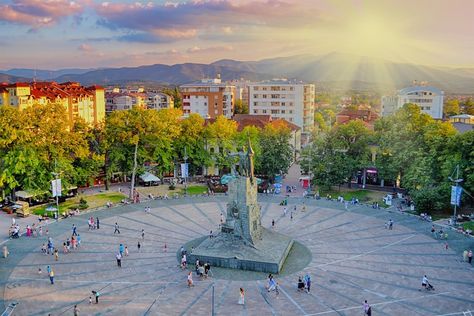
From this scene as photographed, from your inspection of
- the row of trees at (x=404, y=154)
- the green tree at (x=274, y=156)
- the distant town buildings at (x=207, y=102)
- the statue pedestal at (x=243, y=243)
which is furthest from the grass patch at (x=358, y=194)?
the distant town buildings at (x=207, y=102)

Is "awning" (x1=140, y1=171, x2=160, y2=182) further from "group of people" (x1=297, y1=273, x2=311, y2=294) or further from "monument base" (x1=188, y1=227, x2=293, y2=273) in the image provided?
"group of people" (x1=297, y1=273, x2=311, y2=294)

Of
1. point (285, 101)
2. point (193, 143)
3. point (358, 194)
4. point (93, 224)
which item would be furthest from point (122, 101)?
point (93, 224)

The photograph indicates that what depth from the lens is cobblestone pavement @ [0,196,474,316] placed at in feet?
101

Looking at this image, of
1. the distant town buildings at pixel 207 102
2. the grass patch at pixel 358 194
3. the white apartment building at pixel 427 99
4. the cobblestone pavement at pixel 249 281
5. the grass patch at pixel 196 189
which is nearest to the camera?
the cobblestone pavement at pixel 249 281

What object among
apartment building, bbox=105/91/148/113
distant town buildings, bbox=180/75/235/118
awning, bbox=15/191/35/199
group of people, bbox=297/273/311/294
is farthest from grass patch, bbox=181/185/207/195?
apartment building, bbox=105/91/148/113

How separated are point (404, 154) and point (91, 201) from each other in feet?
149

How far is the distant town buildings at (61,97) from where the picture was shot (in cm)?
8619

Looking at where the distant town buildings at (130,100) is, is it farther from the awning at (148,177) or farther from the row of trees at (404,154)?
the row of trees at (404,154)

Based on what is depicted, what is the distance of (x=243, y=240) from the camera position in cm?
3972

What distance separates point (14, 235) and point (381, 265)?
36.6 meters

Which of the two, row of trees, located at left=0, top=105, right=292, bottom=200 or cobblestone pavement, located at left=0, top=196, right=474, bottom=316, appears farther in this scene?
row of trees, located at left=0, top=105, right=292, bottom=200

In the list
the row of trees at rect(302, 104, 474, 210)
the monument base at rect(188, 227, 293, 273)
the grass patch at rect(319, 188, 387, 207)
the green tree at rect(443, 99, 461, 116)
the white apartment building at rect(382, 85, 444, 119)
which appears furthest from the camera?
the green tree at rect(443, 99, 461, 116)

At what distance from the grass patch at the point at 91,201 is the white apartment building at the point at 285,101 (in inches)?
2647

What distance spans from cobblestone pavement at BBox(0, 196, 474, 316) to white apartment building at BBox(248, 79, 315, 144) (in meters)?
72.4
